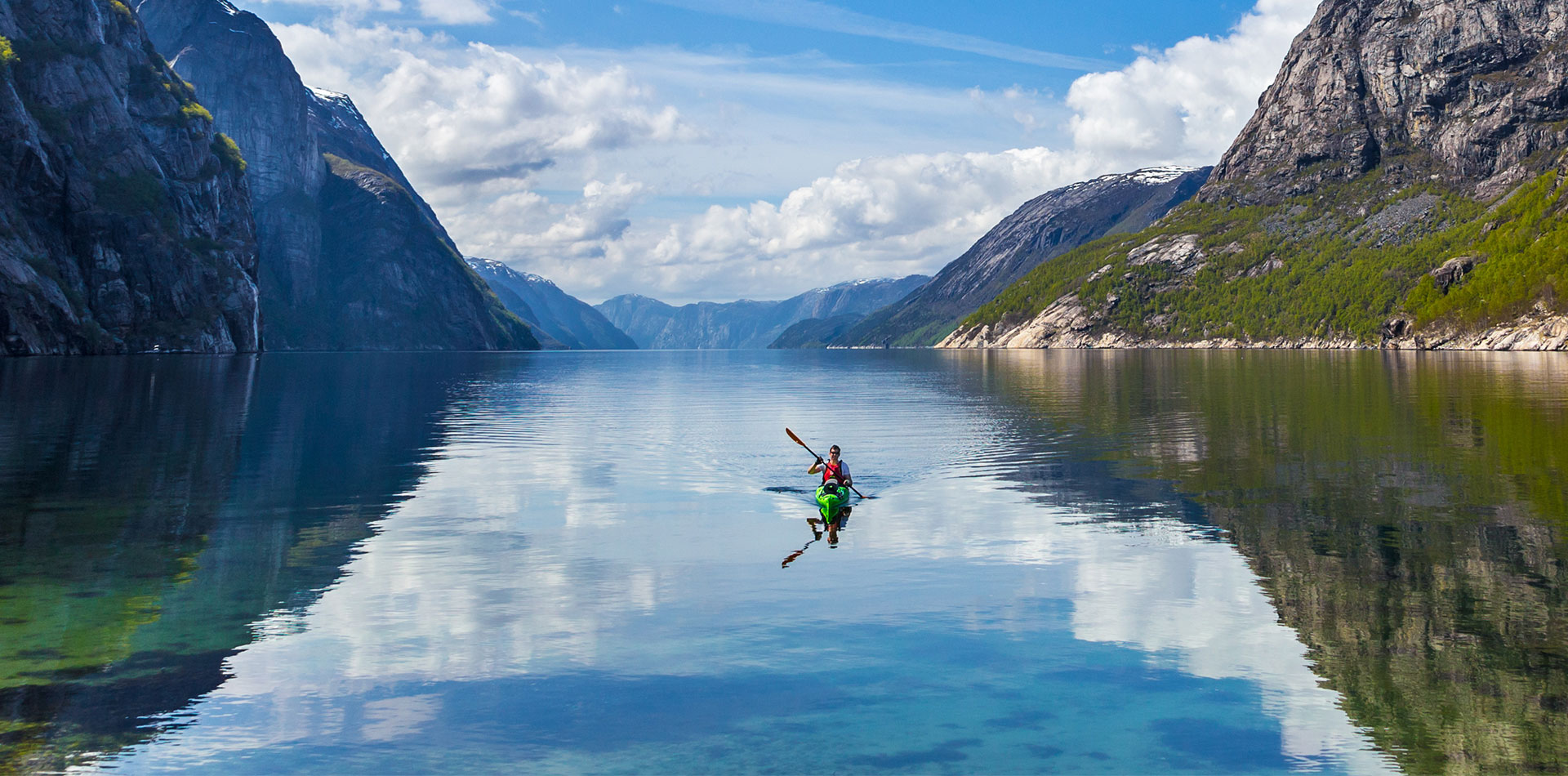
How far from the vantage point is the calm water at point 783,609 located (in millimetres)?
15539

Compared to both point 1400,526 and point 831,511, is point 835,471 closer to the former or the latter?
point 831,511

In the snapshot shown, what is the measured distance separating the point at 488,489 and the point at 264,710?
25.7 metres

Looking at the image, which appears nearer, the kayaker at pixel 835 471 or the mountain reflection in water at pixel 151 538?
the mountain reflection in water at pixel 151 538

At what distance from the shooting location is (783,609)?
23547mm

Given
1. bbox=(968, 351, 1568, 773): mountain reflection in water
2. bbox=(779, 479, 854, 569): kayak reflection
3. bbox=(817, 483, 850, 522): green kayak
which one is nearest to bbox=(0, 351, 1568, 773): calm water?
bbox=(968, 351, 1568, 773): mountain reflection in water

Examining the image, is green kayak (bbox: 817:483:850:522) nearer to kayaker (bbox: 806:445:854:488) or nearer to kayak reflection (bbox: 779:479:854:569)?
kayak reflection (bbox: 779:479:854:569)

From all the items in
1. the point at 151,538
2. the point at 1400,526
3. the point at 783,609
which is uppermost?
the point at 151,538

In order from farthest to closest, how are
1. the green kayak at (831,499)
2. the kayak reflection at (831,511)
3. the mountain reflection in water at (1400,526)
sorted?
the green kayak at (831,499), the kayak reflection at (831,511), the mountain reflection in water at (1400,526)

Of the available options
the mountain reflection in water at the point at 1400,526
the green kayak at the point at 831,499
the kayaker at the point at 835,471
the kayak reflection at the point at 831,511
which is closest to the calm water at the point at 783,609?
the mountain reflection in water at the point at 1400,526

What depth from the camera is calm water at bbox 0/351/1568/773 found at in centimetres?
1554

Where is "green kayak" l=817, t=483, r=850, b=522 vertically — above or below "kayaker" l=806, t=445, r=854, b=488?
below

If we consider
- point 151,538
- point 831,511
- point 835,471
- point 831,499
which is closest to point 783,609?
point 831,511

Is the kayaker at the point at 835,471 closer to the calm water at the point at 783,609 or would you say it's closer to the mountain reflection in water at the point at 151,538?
the calm water at the point at 783,609

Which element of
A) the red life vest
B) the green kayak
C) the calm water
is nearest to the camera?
the calm water
